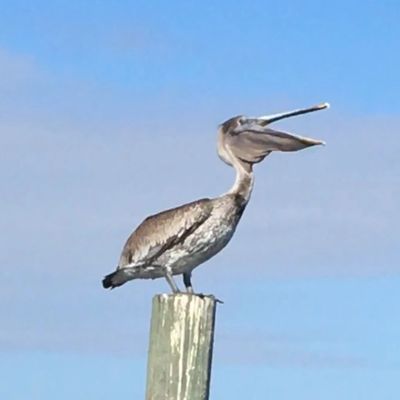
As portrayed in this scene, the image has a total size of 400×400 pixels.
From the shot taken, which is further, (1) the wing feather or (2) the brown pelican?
(1) the wing feather

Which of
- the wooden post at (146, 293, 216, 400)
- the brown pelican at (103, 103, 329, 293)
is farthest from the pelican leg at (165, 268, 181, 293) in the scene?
the wooden post at (146, 293, 216, 400)

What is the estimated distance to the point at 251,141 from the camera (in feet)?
28.7

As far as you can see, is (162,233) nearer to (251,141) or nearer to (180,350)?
(251,141)

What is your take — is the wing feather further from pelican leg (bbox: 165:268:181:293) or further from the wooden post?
the wooden post

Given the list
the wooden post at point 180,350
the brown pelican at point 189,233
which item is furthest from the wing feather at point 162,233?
the wooden post at point 180,350

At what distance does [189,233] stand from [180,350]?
10.7 feet

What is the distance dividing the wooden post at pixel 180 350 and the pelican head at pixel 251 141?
207 centimetres

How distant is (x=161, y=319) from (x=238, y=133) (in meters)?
2.77

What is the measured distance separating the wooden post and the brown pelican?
2.55 metres

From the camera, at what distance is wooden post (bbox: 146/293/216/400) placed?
6156mm

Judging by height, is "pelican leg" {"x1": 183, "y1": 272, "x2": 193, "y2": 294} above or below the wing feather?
below

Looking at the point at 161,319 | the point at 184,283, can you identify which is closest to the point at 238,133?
the point at 184,283

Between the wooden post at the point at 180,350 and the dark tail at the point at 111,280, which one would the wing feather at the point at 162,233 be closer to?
the dark tail at the point at 111,280

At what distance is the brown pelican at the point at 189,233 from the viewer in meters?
9.09
